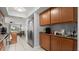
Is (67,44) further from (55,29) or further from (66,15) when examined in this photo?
(55,29)

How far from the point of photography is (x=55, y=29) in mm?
4012

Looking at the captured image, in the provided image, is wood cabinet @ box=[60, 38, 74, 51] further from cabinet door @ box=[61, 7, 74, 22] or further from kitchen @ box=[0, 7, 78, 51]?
cabinet door @ box=[61, 7, 74, 22]

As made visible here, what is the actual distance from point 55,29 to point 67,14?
4.88 ft

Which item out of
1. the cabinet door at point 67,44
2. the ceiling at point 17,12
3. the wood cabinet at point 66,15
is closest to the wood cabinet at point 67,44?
the cabinet door at point 67,44

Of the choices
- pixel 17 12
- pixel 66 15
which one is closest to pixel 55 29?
pixel 66 15

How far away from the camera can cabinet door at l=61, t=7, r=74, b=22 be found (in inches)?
94.0

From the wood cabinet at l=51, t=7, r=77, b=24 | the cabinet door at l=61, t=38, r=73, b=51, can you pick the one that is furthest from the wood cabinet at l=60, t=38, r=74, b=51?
the wood cabinet at l=51, t=7, r=77, b=24

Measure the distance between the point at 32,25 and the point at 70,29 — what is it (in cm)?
242

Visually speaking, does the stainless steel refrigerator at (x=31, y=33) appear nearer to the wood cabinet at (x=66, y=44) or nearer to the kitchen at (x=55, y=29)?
the kitchen at (x=55, y=29)

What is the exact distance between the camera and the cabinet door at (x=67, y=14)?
2.39 m
